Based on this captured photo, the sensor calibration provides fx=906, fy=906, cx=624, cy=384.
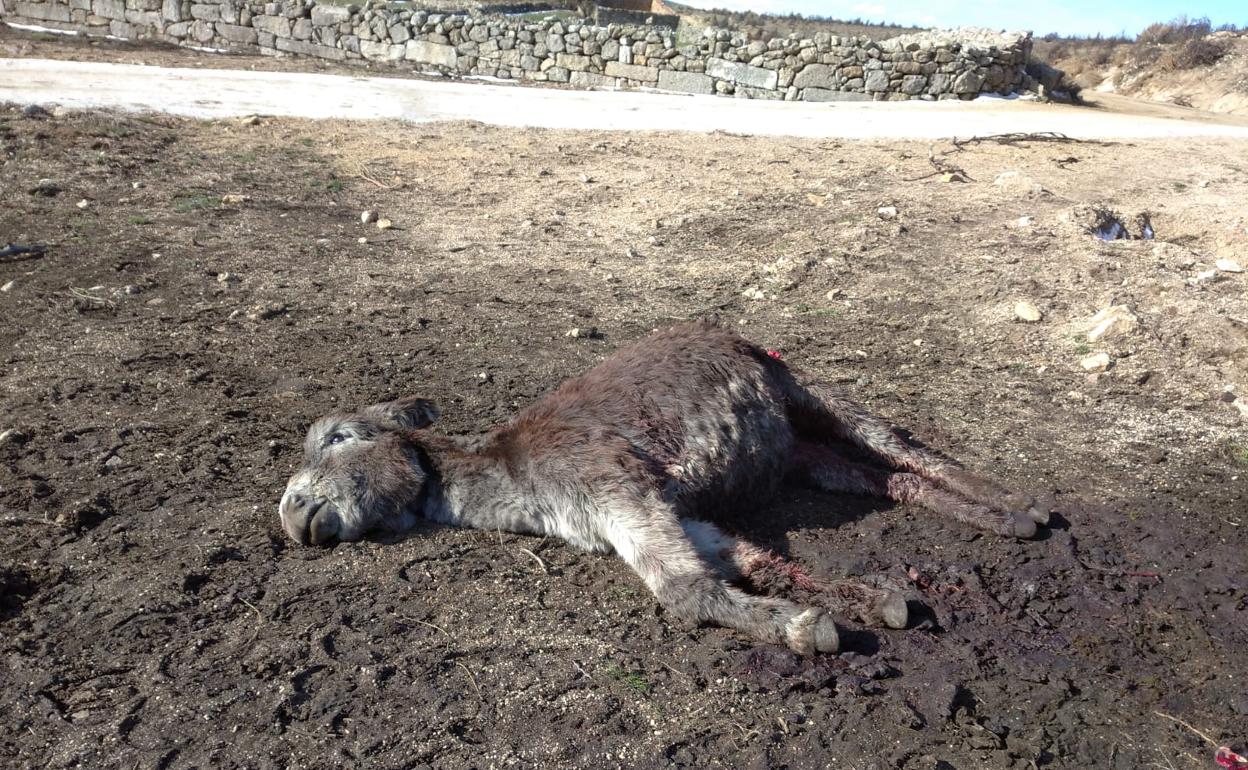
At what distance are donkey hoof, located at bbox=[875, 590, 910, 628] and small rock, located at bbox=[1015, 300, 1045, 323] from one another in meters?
3.70

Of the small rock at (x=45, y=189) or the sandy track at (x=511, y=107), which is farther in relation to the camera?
the sandy track at (x=511, y=107)

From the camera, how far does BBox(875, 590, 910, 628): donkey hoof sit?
3537 mm

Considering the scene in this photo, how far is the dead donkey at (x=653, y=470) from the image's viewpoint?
3.84m

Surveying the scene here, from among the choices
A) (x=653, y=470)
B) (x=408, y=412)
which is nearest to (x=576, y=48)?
(x=408, y=412)

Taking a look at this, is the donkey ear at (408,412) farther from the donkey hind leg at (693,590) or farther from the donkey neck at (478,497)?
the donkey hind leg at (693,590)

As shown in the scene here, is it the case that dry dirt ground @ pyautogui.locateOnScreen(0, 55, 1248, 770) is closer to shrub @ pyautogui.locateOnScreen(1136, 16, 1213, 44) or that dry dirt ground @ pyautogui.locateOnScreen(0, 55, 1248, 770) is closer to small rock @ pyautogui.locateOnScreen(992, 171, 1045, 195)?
small rock @ pyautogui.locateOnScreen(992, 171, 1045, 195)

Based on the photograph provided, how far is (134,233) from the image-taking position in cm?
800

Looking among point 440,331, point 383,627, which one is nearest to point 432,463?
point 383,627

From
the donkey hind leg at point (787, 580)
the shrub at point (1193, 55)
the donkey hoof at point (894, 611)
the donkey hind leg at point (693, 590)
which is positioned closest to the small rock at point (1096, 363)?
the donkey hind leg at point (787, 580)

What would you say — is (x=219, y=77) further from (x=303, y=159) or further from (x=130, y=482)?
(x=130, y=482)

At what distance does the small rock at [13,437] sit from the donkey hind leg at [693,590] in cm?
319

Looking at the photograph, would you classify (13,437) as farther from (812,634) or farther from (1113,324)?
(1113,324)

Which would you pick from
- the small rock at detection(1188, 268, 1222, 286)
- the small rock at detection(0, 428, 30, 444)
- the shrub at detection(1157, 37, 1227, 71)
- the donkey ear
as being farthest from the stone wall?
the small rock at detection(0, 428, 30, 444)

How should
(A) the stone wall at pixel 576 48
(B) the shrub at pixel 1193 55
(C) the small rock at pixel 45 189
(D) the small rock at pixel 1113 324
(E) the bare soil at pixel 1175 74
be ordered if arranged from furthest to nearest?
(B) the shrub at pixel 1193 55, (E) the bare soil at pixel 1175 74, (A) the stone wall at pixel 576 48, (C) the small rock at pixel 45 189, (D) the small rock at pixel 1113 324
